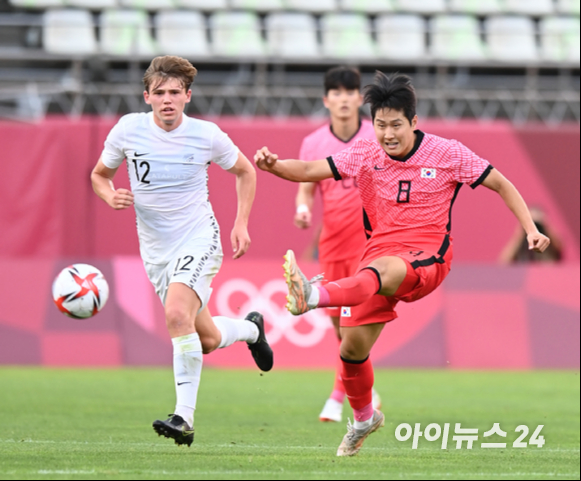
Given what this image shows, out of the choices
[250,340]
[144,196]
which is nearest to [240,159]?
[144,196]

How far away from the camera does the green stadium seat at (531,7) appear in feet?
70.6

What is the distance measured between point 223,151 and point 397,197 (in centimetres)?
135

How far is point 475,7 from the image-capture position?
843 inches

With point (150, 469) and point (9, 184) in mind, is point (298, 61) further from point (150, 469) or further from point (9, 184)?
point (150, 469)

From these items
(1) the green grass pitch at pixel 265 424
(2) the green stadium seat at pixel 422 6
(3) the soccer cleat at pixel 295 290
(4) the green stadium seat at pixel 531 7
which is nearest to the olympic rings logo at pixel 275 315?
(1) the green grass pitch at pixel 265 424

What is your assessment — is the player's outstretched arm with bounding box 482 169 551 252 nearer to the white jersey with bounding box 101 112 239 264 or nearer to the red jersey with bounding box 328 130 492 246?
the red jersey with bounding box 328 130 492 246

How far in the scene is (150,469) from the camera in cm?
560

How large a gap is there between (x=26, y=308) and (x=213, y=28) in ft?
26.2

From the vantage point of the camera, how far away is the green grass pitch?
18.9ft

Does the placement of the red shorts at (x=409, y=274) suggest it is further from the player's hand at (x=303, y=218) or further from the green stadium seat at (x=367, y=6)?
the green stadium seat at (x=367, y=6)

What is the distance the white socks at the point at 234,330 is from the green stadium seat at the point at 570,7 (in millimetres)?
15616

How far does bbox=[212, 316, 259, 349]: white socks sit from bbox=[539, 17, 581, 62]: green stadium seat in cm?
1363

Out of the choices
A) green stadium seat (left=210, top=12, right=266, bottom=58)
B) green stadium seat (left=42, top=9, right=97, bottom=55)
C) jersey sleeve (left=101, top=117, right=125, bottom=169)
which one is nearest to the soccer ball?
jersey sleeve (left=101, top=117, right=125, bottom=169)

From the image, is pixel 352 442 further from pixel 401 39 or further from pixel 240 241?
pixel 401 39
